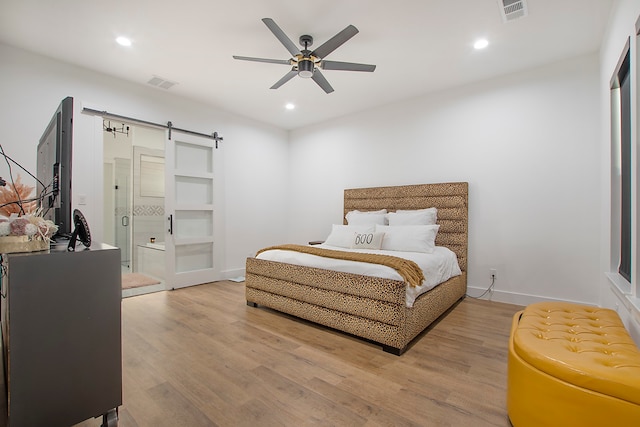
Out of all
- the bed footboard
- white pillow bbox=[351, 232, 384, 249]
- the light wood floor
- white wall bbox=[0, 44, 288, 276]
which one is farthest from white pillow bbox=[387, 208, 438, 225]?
white wall bbox=[0, 44, 288, 276]

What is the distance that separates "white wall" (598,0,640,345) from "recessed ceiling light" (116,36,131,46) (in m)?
3.91

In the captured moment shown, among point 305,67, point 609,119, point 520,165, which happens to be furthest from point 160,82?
point 609,119

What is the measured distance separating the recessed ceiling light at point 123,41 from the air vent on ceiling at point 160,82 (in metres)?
0.73

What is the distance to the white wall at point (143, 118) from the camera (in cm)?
298

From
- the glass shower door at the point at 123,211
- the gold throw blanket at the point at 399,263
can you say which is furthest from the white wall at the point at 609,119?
the glass shower door at the point at 123,211

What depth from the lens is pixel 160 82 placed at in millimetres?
3768

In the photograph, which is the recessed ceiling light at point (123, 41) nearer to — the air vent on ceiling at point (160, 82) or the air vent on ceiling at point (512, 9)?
the air vent on ceiling at point (160, 82)

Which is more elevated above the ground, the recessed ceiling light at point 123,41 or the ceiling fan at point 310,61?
the recessed ceiling light at point 123,41

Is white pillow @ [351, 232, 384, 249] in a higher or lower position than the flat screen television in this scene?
lower

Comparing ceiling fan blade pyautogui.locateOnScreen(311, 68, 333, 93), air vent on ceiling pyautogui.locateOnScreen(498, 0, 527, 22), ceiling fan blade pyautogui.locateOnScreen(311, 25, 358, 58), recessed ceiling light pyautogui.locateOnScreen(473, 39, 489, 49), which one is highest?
recessed ceiling light pyautogui.locateOnScreen(473, 39, 489, 49)

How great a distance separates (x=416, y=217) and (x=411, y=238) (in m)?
0.47

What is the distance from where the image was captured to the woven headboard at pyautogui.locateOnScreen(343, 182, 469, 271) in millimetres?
3703

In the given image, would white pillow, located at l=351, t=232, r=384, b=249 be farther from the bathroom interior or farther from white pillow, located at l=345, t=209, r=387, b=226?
the bathroom interior

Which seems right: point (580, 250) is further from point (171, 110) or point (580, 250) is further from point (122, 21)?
point (171, 110)
